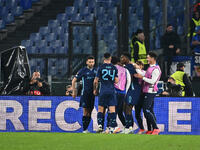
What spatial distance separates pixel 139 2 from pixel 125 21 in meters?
8.41

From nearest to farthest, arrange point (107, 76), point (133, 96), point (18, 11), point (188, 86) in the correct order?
point (107, 76), point (133, 96), point (188, 86), point (18, 11)

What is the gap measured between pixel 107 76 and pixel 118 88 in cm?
71

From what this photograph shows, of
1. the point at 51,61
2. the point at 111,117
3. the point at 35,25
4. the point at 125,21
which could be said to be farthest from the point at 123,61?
the point at 35,25

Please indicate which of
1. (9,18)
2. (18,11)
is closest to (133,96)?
(9,18)

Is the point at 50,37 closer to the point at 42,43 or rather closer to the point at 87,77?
the point at 42,43

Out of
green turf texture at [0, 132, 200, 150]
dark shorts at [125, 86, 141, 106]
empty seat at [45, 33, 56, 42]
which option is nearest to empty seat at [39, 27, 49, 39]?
empty seat at [45, 33, 56, 42]

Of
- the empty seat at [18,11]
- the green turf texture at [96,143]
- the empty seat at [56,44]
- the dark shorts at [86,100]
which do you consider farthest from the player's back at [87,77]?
Result: the empty seat at [18,11]

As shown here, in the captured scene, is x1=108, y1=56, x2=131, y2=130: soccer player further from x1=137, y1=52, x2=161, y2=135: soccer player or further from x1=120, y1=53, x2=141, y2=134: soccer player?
x1=137, y1=52, x2=161, y2=135: soccer player

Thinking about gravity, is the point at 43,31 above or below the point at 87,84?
above

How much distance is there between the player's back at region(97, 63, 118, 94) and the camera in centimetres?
1053

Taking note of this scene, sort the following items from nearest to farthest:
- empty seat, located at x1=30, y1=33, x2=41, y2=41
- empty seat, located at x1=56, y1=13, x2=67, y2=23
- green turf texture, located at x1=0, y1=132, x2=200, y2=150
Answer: green turf texture, located at x1=0, y1=132, x2=200, y2=150 < empty seat, located at x1=30, y1=33, x2=41, y2=41 < empty seat, located at x1=56, y1=13, x2=67, y2=23

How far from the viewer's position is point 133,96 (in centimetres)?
1085

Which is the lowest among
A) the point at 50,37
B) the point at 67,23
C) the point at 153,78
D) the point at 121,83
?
the point at 121,83

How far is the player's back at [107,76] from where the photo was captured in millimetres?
10531
